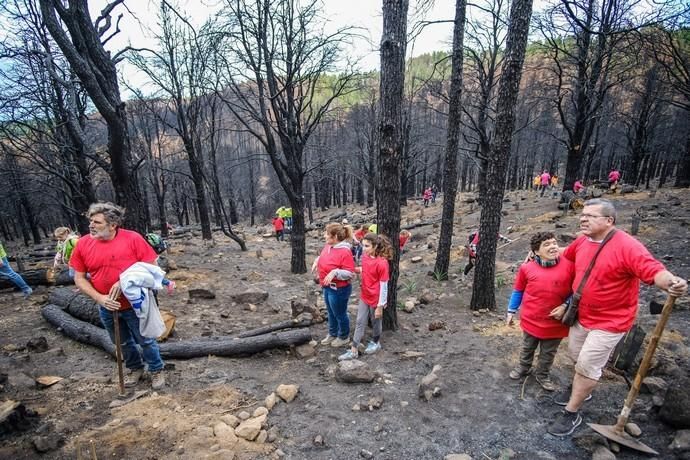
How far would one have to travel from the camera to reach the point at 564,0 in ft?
12.3

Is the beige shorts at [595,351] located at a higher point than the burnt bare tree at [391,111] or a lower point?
lower

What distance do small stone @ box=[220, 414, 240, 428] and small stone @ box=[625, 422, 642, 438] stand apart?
11.2 feet

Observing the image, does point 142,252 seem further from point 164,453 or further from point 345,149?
point 345,149

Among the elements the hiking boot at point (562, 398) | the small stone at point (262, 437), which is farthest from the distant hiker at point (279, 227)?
the hiking boot at point (562, 398)

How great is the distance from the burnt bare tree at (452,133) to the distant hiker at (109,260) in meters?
6.49

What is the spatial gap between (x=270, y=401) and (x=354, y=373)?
0.98 m

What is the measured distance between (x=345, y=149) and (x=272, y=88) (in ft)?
68.1

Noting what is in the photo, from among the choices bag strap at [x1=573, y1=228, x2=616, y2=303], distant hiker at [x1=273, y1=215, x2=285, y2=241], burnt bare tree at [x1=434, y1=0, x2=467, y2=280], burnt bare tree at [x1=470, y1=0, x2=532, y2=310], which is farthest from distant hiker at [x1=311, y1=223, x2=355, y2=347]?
distant hiker at [x1=273, y1=215, x2=285, y2=241]

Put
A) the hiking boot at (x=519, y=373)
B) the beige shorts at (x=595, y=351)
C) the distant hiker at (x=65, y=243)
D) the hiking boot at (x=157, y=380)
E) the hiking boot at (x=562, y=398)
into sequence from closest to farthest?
the beige shorts at (x=595, y=351) < the hiking boot at (x=562, y=398) < the hiking boot at (x=157, y=380) < the hiking boot at (x=519, y=373) < the distant hiker at (x=65, y=243)

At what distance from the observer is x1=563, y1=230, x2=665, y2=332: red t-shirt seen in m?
2.43

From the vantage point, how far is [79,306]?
5172mm

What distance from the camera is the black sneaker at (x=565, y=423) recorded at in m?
2.82

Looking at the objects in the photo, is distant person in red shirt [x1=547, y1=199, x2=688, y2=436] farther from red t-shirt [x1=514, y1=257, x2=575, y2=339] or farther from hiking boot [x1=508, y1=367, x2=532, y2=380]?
hiking boot [x1=508, y1=367, x2=532, y2=380]

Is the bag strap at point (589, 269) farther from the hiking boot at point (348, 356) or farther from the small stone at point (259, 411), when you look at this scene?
the small stone at point (259, 411)
